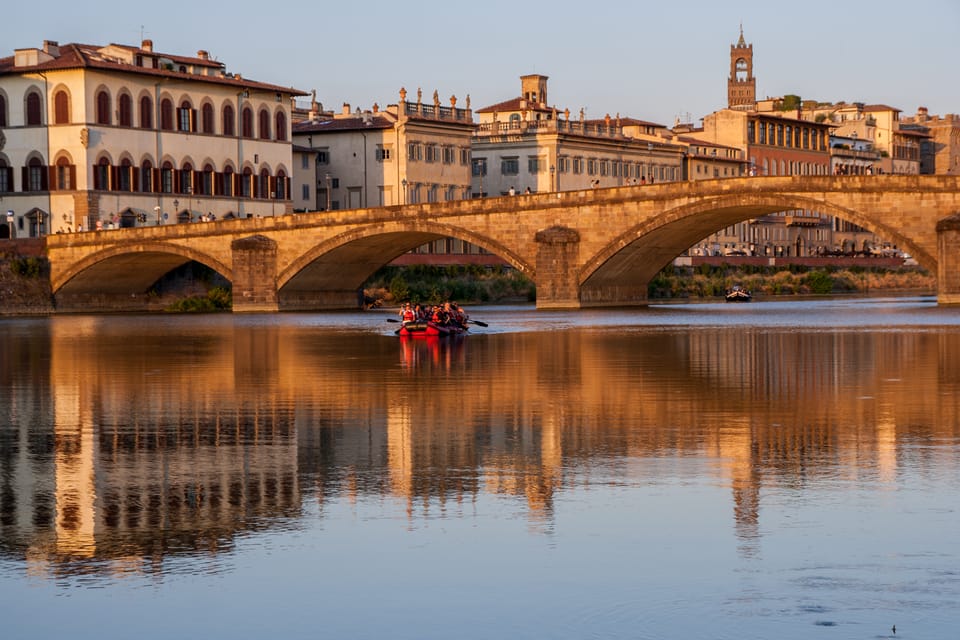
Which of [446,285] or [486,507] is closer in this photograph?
[486,507]

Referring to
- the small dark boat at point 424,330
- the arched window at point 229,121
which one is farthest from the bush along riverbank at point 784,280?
the small dark boat at point 424,330

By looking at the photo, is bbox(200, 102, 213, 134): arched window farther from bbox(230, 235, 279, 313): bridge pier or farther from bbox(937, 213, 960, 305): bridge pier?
bbox(937, 213, 960, 305): bridge pier

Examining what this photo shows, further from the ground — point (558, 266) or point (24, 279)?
point (558, 266)

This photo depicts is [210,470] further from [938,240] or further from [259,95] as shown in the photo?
[259,95]

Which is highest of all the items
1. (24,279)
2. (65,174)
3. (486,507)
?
(65,174)

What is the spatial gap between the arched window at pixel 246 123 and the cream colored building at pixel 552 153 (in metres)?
26.1

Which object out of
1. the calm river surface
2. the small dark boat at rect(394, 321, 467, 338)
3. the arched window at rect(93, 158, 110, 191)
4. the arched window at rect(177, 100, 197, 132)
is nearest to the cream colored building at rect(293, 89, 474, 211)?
the arched window at rect(177, 100, 197, 132)

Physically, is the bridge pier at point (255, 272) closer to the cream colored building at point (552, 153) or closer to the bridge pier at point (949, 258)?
the bridge pier at point (949, 258)

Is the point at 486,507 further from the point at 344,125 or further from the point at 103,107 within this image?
the point at 344,125

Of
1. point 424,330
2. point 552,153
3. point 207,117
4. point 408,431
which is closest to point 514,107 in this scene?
point 552,153

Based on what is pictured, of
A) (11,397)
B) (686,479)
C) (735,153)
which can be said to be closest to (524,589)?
(686,479)

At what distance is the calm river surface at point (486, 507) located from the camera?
10516mm

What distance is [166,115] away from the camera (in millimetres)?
98375

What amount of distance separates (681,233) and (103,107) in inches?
1319
